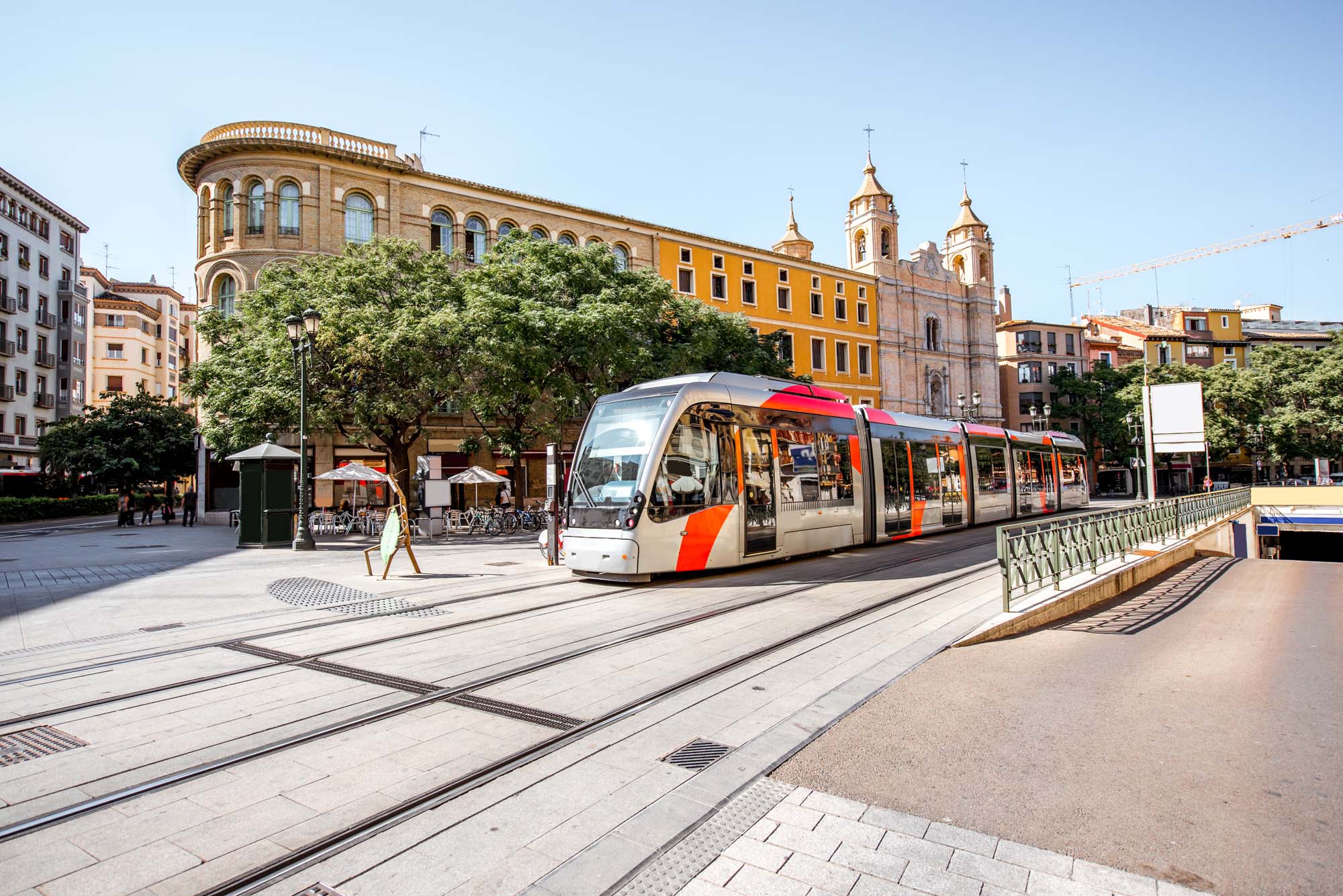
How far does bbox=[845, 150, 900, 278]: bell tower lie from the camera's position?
51.1 m

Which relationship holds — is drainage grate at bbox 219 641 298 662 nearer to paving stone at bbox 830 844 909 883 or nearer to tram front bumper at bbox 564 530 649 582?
tram front bumper at bbox 564 530 649 582

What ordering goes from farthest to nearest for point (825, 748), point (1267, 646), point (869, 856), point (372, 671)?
1. point (1267, 646)
2. point (372, 671)
3. point (825, 748)
4. point (869, 856)

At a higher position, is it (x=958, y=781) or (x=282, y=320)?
(x=282, y=320)

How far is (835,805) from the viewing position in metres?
3.77

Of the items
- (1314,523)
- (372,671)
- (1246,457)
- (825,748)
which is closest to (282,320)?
(372,671)

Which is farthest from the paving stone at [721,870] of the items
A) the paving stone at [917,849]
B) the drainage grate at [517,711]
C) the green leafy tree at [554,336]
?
the green leafy tree at [554,336]

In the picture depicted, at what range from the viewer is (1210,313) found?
70.4m

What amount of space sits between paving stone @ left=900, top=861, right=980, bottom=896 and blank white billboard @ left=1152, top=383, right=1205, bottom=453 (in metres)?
25.1

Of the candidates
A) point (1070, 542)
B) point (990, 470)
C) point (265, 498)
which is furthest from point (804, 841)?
point (990, 470)

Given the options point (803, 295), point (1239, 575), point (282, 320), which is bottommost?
point (1239, 575)

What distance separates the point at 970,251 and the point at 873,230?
35.1ft

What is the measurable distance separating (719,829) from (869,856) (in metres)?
0.68

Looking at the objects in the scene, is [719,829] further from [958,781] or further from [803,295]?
[803,295]

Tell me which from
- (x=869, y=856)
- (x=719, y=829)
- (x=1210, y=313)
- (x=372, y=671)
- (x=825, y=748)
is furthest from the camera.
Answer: (x=1210, y=313)
